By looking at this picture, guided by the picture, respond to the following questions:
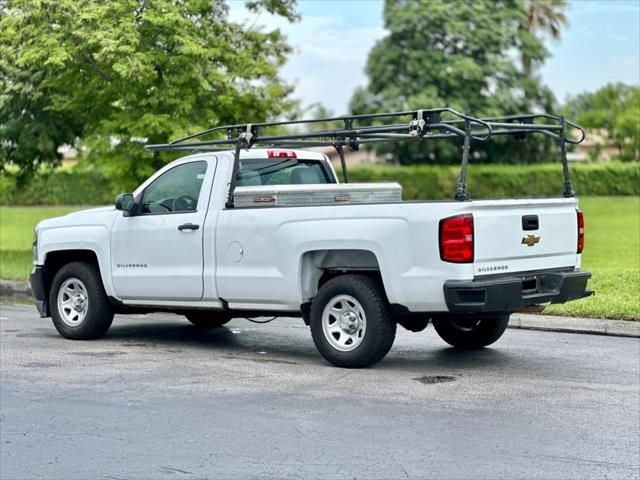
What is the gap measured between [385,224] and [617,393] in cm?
229

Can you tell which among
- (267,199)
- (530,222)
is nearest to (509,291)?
(530,222)

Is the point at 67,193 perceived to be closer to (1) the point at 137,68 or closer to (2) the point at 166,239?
(1) the point at 137,68

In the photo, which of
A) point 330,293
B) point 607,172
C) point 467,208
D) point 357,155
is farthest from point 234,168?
point 357,155

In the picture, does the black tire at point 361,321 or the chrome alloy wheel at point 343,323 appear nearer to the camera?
the black tire at point 361,321

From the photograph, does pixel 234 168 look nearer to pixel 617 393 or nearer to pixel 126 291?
pixel 126 291

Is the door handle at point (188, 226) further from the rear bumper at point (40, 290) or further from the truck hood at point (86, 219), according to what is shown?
the rear bumper at point (40, 290)

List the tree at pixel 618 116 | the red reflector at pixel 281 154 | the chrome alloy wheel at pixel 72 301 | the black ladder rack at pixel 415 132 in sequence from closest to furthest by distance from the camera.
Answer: the black ladder rack at pixel 415 132, the red reflector at pixel 281 154, the chrome alloy wheel at pixel 72 301, the tree at pixel 618 116

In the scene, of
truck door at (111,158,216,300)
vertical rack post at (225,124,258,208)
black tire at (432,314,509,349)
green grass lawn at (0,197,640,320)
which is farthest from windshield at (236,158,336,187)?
green grass lawn at (0,197,640,320)

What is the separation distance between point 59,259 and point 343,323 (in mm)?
3982

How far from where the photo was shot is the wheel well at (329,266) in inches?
367

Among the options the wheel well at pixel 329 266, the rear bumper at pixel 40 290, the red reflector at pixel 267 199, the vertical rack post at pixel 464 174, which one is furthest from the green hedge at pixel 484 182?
the vertical rack post at pixel 464 174

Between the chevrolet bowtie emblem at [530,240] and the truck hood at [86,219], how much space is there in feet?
14.3

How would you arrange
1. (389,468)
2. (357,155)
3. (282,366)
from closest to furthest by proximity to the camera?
(389,468), (282,366), (357,155)

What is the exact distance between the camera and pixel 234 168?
1022cm
